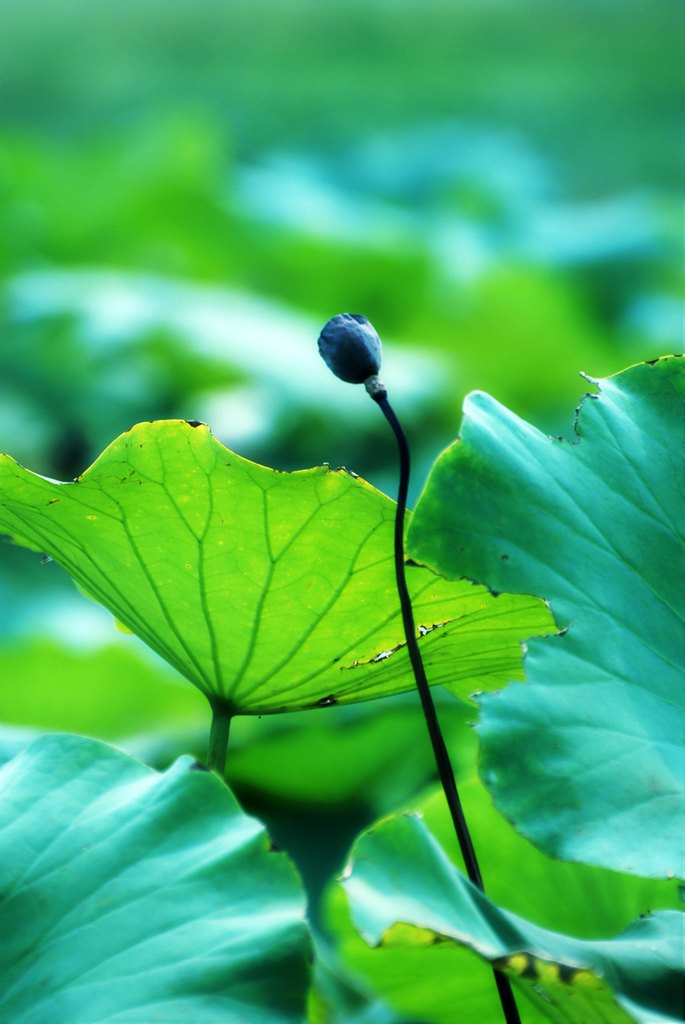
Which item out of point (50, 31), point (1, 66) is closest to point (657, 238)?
point (1, 66)

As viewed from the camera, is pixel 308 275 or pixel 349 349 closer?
pixel 349 349

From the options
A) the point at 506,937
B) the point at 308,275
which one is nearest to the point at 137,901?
the point at 506,937

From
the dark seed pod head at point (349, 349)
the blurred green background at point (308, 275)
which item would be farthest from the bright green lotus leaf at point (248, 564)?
the blurred green background at point (308, 275)

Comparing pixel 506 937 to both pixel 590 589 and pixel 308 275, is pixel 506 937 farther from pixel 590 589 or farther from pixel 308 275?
pixel 308 275

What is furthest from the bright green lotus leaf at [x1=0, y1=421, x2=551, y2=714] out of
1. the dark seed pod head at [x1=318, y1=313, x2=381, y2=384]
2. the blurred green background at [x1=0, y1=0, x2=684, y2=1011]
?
the blurred green background at [x1=0, y1=0, x2=684, y2=1011]

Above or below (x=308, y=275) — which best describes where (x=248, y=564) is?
below

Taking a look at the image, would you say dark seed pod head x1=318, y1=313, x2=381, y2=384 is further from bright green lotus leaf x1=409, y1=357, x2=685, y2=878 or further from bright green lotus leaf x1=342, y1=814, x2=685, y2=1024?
bright green lotus leaf x1=342, y1=814, x2=685, y2=1024
